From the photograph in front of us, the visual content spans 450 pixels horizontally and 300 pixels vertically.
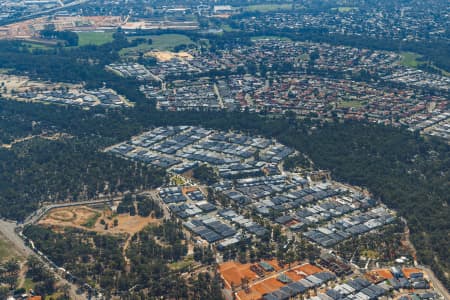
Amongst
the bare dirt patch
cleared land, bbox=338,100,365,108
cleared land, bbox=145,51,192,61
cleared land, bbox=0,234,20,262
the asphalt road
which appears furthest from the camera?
cleared land, bbox=145,51,192,61

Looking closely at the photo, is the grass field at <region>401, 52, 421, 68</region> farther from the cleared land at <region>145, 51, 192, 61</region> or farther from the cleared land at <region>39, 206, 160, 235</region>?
the cleared land at <region>39, 206, 160, 235</region>

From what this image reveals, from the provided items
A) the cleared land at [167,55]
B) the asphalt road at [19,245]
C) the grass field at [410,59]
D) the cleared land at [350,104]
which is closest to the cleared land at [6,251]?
the asphalt road at [19,245]

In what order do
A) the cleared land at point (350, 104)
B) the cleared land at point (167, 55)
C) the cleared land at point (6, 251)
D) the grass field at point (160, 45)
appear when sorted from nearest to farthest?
the cleared land at point (6, 251) → the cleared land at point (350, 104) → the cleared land at point (167, 55) → the grass field at point (160, 45)

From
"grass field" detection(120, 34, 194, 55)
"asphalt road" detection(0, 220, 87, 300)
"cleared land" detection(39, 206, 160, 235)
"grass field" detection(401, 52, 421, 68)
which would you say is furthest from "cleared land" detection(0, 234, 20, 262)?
"grass field" detection(401, 52, 421, 68)

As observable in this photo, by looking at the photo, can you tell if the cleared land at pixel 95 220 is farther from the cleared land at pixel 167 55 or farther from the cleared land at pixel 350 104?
the cleared land at pixel 167 55

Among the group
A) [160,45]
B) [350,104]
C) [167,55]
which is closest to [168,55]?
[167,55]

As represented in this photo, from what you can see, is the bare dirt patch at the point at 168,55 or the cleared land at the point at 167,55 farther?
the cleared land at the point at 167,55
